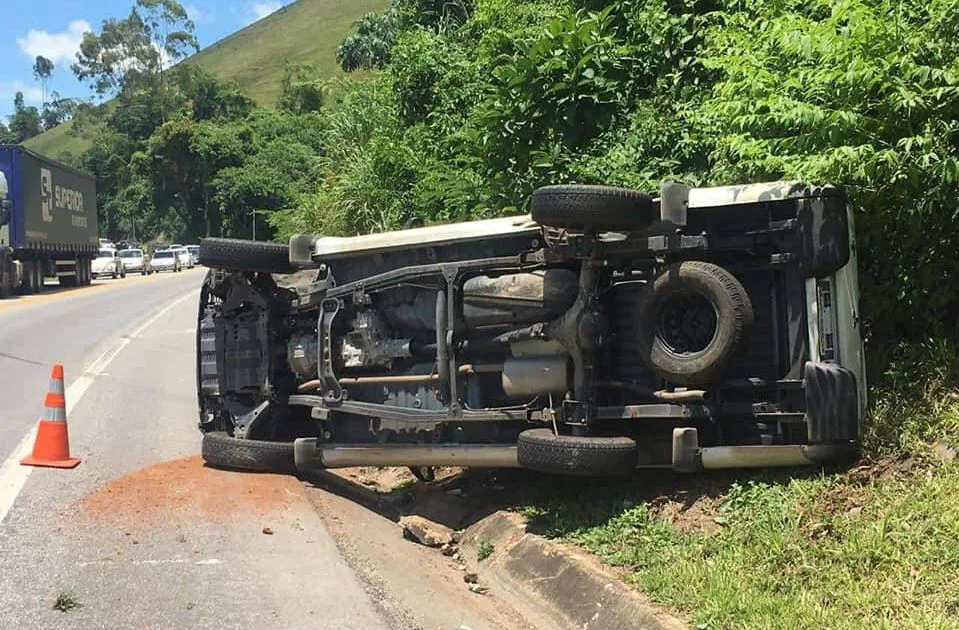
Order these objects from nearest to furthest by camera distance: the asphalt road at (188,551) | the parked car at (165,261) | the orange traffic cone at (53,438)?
the asphalt road at (188,551)
the orange traffic cone at (53,438)
the parked car at (165,261)

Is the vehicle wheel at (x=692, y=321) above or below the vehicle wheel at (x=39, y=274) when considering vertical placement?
below

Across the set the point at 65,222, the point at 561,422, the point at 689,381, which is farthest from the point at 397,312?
the point at 65,222

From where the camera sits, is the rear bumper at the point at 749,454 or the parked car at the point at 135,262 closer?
the rear bumper at the point at 749,454

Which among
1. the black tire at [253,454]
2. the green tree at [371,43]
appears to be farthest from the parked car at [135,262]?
the black tire at [253,454]

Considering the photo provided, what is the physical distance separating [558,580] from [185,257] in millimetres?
56461

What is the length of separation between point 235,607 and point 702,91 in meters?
5.54

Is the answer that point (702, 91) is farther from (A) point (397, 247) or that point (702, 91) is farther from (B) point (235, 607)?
(B) point (235, 607)

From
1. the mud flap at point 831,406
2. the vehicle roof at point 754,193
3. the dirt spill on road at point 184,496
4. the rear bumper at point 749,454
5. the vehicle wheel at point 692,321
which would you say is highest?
the vehicle roof at point 754,193

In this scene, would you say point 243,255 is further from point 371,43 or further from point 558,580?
point 371,43

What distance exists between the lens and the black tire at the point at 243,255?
25.2 ft

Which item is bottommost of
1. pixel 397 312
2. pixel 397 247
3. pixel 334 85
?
pixel 397 312

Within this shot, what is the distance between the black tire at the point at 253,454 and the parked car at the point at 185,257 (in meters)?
50.5

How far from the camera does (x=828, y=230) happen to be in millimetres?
5016

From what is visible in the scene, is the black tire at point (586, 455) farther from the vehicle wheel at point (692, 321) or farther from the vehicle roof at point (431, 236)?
the vehicle roof at point (431, 236)
